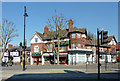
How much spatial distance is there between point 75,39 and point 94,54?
1100cm

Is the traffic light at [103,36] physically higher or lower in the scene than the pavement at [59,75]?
higher

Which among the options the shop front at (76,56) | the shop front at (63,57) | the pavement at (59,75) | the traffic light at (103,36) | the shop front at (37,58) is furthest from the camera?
the shop front at (37,58)

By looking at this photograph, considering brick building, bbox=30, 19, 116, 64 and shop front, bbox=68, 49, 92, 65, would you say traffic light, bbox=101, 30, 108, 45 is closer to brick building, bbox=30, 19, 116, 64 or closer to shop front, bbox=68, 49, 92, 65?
brick building, bbox=30, 19, 116, 64

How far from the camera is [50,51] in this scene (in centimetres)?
5338

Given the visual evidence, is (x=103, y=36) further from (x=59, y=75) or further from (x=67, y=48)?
(x=67, y=48)

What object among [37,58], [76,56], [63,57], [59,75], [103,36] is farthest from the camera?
[37,58]

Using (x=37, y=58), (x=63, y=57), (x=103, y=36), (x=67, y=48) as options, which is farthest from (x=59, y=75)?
(x=37, y=58)

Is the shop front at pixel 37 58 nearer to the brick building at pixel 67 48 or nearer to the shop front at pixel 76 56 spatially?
the brick building at pixel 67 48

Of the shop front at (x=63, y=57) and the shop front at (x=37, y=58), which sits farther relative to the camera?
the shop front at (x=37, y=58)

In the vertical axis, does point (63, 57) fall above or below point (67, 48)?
below

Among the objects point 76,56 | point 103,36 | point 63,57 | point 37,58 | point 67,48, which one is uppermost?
point 103,36

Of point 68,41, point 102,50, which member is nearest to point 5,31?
point 68,41

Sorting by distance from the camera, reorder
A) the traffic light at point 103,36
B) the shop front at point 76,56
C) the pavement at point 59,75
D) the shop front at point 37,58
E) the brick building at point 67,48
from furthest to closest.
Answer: the shop front at point 37,58 < the brick building at point 67,48 < the shop front at point 76,56 < the pavement at point 59,75 < the traffic light at point 103,36

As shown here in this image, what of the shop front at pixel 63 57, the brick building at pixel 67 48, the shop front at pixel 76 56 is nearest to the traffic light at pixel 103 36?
the brick building at pixel 67 48
